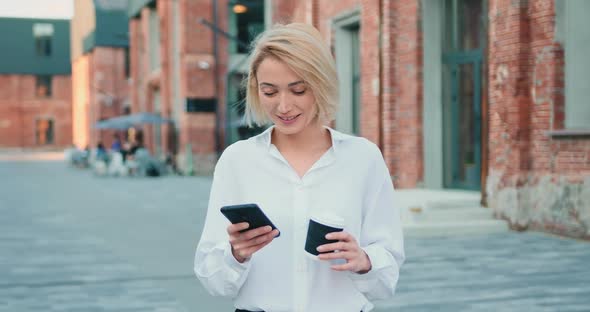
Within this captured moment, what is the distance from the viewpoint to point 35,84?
6725cm

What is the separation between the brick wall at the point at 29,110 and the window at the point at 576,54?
61.6 metres

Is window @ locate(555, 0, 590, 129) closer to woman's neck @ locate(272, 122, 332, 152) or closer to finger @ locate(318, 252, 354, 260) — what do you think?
woman's neck @ locate(272, 122, 332, 152)

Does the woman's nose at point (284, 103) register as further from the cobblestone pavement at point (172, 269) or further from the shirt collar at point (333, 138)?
the cobblestone pavement at point (172, 269)

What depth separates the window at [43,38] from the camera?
67.9m

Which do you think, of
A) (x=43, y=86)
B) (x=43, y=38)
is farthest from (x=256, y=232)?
(x=43, y=38)

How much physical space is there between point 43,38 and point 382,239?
7111 cm

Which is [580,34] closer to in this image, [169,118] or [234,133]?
[234,133]

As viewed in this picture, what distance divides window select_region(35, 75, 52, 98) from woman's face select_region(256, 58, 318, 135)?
69.1 metres

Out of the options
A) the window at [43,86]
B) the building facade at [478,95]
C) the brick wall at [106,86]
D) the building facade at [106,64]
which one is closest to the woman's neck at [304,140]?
the building facade at [478,95]

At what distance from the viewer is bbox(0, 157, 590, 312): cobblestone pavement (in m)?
6.29

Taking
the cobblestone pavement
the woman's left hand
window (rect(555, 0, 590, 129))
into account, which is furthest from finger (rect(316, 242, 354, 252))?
window (rect(555, 0, 590, 129))

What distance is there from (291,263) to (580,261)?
22.9ft

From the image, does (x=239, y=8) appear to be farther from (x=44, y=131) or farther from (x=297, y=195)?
(x=44, y=131)

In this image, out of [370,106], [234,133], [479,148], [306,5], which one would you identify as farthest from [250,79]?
[234,133]
